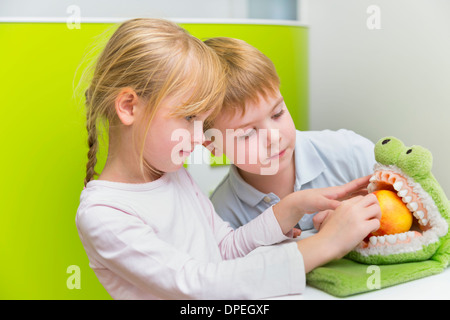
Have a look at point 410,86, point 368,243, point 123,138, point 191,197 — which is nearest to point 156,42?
point 123,138

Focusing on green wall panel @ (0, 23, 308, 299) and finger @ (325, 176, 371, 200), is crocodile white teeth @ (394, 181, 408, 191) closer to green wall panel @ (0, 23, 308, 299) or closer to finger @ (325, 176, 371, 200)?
finger @ (325, 176, 371, 200)

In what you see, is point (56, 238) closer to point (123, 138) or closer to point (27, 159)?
point (27, 159)

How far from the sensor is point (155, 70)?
707 mm

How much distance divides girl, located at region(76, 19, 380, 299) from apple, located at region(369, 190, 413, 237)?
18 millimetres

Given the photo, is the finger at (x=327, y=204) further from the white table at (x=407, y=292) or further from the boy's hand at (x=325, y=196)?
the white table at (x=407, y=292)

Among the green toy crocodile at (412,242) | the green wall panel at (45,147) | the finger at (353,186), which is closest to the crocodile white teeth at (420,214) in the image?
the green toy crocodile at (412,242)

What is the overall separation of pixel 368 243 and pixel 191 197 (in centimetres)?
29

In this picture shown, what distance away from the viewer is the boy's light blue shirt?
0.99 metres

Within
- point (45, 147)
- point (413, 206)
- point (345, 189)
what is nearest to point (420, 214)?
point (413, 206)

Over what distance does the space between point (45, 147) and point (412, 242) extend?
Answer: 0.72 meters

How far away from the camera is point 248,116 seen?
83 cm

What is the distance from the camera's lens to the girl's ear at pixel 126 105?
2.37ft

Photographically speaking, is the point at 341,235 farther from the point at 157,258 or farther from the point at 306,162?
the point at 306,162

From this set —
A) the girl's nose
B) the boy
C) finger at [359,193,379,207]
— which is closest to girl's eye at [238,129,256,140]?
the boy
